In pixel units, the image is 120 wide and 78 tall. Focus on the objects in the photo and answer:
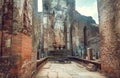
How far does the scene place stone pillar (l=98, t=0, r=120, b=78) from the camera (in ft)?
14.5

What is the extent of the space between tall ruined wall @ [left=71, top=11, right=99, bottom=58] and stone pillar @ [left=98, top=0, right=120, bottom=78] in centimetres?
1097

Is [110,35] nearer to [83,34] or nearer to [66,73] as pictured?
[66,73]

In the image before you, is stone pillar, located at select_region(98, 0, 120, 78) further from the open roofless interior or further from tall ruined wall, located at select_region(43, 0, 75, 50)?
tall ruined wall, located at select_region(43, 0, 75, 50)

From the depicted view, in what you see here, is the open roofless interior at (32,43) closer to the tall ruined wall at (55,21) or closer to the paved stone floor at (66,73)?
the paved stone floor at (66,73)

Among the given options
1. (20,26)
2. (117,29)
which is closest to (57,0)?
(117,29)

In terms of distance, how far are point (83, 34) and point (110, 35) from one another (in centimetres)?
1370

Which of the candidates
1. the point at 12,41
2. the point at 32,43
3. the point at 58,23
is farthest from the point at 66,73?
the point at 58,23

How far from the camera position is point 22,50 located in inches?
126

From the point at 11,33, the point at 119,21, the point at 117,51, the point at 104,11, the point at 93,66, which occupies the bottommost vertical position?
the point at 93,66

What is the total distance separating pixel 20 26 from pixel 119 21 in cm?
272

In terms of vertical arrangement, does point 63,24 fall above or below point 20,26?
above

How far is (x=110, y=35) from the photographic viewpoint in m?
4.88

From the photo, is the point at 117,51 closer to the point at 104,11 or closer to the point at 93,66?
the point at 104,11

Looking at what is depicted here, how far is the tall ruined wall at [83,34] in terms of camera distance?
56.4 feet
